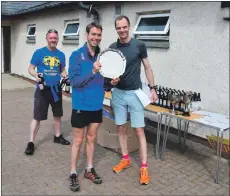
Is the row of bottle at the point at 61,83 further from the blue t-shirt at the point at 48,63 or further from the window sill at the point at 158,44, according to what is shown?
the window sill at the point at 158,44

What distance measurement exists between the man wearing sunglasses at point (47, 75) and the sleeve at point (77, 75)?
126 cm

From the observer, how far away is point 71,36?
30.7 ft

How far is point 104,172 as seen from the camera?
398 centimetres

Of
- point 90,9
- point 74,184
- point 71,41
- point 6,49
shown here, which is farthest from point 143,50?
point 6,49

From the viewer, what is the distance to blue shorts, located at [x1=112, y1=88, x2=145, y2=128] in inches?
147

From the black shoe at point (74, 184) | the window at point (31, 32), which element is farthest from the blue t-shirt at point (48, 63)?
the window at point (31, 32)

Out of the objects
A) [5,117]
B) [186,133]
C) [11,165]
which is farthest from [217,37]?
[5,117]

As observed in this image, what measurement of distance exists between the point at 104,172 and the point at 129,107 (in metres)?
0.95

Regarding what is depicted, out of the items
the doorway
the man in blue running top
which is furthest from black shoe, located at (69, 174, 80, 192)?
the doorway

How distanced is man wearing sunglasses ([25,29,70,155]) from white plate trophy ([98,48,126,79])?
139 cm

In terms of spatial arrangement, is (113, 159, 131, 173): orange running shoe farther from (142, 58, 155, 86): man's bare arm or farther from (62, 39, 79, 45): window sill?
(62, 39, 79, 45): window sill

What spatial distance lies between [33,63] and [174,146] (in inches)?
105

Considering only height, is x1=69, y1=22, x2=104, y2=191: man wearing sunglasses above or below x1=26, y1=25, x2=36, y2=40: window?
below

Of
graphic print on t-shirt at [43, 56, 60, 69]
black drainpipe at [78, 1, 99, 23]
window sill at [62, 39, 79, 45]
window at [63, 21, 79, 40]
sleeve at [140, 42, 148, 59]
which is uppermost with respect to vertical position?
black drainpipe at [78, 1, 99, 23]
